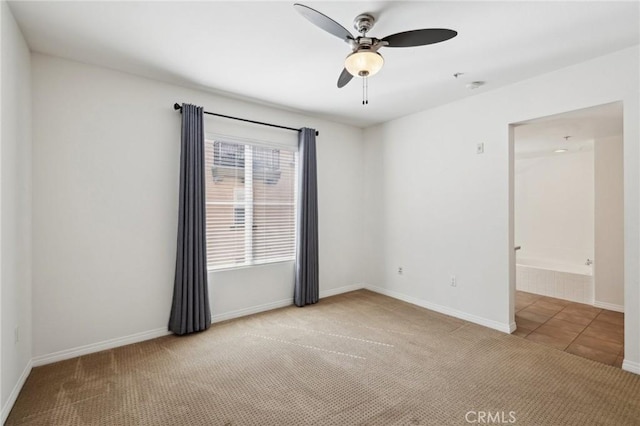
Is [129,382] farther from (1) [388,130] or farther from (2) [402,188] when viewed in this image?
(1) [388,130]

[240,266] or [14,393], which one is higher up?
[240,266]

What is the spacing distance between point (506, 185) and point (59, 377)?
4.49 m

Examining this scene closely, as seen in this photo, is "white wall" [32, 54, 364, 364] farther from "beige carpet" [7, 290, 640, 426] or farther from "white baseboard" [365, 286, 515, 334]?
"white baseboard" [365, 286, 515, 334]

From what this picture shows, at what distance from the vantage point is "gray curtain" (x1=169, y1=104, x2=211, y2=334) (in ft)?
10.4

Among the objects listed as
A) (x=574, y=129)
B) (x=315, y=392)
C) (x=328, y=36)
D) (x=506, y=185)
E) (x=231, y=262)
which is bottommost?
(x=315, y=392)

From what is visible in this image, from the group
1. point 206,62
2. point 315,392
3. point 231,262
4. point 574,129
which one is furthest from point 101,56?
point 574,129

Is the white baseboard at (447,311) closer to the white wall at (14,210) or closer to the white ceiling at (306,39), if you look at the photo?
the white ceiling at (306,39)

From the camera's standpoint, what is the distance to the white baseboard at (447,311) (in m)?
3.32

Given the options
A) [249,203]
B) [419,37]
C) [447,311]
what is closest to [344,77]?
[419,37]

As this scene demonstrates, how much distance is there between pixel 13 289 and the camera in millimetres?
2150

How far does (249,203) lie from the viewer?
3.83 metres

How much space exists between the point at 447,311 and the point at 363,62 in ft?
10.5

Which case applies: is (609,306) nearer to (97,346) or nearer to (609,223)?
(609,223)

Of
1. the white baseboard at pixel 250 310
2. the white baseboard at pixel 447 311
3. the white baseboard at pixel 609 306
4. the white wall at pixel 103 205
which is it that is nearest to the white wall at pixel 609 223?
the white baseboard at pixel 609 306
